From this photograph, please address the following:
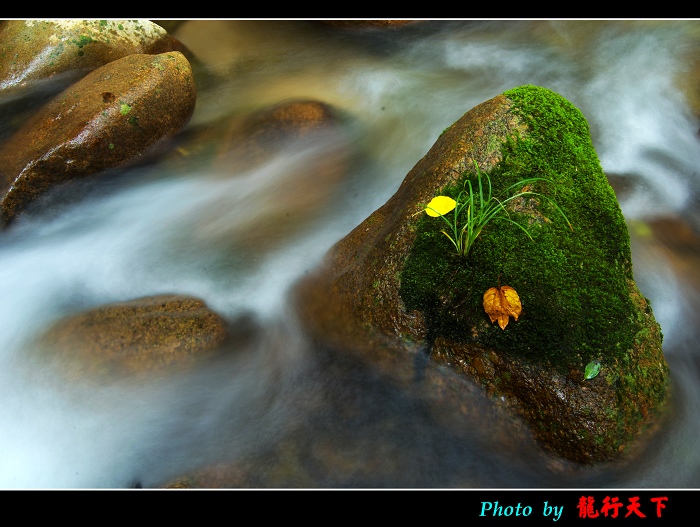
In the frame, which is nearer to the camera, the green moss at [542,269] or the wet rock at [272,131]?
the green moss at [542,269]

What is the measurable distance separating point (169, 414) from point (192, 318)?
66 centimetres

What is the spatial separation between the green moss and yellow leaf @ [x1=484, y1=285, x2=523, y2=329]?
4 centimetres

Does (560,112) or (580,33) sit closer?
(560,112)

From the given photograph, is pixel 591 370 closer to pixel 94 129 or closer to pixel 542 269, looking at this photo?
pixel 542 269

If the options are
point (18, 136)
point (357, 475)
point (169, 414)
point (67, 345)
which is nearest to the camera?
point (357, 475)

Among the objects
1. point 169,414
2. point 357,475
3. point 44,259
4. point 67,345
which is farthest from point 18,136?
point 357,475

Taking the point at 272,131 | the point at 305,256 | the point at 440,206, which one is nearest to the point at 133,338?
the point at 305,256

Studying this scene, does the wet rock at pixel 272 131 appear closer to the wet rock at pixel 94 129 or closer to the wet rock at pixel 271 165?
the wet rock at pixel 271 165

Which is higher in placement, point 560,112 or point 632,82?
point 560,112

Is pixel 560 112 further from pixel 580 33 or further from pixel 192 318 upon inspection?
pixel 580 33

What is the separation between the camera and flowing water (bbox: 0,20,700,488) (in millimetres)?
3295

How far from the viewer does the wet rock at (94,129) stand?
16.5ft

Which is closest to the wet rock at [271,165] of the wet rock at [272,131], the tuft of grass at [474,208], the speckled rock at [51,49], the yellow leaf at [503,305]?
the wet rock at [272,131]

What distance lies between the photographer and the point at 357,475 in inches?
127
